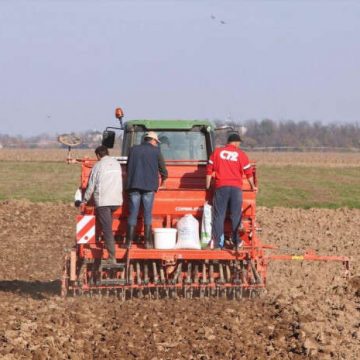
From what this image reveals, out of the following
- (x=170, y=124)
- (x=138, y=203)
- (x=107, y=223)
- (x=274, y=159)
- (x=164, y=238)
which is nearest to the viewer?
(x=107, y=223)

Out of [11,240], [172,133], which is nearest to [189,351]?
[172,133]

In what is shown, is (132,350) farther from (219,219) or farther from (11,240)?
(11,240)

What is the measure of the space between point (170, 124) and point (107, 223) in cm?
288

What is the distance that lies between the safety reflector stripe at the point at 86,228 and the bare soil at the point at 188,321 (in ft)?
2.74

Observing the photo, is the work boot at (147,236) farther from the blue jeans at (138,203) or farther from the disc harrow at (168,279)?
the disc harrow at (168,279)

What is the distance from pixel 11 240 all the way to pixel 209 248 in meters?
7.85

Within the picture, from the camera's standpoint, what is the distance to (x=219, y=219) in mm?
11625

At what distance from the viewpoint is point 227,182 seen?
11.5 m

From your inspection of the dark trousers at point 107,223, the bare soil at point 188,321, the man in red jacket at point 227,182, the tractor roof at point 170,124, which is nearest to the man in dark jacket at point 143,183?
the dark trousers at point 107,223

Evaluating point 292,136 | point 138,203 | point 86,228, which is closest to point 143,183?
point 138,203

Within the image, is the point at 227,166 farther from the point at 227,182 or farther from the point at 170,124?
the point at 170,124

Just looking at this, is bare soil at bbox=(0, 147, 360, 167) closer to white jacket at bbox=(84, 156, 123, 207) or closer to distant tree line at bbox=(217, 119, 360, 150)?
white jacket at bbox=(84, 156, 123, 207)

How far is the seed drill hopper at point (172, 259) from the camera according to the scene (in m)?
11.1

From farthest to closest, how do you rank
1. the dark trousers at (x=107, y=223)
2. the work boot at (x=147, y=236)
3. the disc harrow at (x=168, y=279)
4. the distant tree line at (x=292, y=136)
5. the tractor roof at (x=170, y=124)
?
1. the distant tree line at (x=292, y=136)
2. the tractor roof at (x=170, y=124)
3. the work boot at (x=147, y=236)
4. the dark trousers at (x=107, y=223)
5. the disc harrow at (x=168, y=279)
